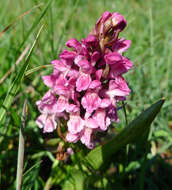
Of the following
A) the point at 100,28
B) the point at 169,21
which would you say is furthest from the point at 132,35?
the point at 100,28

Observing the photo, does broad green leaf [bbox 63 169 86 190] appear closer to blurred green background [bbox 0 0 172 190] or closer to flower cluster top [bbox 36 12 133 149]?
blurred green background [bbox 0 0 172 190]

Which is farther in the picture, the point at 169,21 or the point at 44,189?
the point at 169,21

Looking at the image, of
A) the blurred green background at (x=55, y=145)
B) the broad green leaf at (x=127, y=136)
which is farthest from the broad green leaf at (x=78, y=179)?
the broad green leaf at (x=127, y=136)

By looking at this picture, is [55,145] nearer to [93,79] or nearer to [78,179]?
[78,179]

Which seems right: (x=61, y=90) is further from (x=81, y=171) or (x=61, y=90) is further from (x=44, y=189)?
→ (x=44, y=189)

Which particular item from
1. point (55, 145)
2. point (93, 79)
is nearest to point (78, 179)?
point (55, 145)

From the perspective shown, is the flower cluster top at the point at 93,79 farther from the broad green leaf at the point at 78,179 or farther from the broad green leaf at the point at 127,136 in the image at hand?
the broad green leaf at the point at 78,179

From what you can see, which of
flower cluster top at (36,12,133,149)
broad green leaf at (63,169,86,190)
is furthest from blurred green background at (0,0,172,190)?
flower cluster top at (36,12,133,149)
